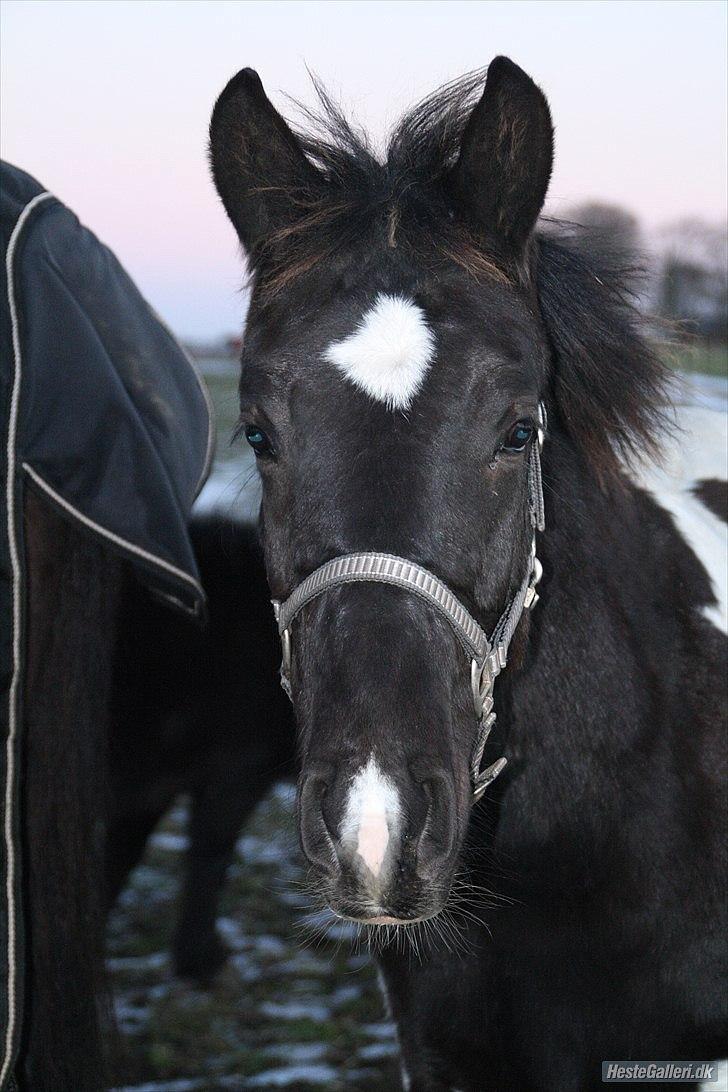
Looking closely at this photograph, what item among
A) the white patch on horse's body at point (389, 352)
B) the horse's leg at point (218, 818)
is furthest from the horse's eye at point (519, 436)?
the horse's leg at point (218, 818)

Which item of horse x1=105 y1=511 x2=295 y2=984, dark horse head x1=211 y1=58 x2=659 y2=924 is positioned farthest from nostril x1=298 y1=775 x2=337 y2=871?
horse x1=105 y1=511 x2=295 y2=984

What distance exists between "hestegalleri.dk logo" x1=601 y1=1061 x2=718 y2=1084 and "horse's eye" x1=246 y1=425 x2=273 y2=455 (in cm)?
145

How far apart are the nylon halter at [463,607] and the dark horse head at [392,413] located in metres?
0.02

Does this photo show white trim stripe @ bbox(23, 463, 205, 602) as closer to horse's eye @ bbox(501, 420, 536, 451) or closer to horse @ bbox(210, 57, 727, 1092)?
horse @ bbox(210, 57, 727, 1092)

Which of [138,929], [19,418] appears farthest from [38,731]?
[138,929]

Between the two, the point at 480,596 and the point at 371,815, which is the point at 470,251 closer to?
the point at 480,596

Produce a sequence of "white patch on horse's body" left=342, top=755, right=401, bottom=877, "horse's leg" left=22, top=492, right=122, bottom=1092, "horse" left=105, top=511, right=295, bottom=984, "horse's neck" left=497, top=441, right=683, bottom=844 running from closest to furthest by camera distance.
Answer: "white patch on horse's body" left=342, top=755, right=401, bottom=877, "horse's neck" left=497, top=441, right=683, bottom=844, "horse's leg" left=22, top=492, right=122, bottom=1092, "horse" left=105, top=511, right=295, bottom=984

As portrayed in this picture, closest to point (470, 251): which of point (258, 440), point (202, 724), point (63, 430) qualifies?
point (258, 440)

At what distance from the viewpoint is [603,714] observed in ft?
7.39

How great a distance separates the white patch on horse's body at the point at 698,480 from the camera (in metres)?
2.57

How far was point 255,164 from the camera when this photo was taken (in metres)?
2.15

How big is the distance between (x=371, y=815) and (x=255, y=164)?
1347 mm

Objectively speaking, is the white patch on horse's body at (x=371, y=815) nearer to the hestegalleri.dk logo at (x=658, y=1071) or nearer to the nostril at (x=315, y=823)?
the nostril at (x=315, y=823)

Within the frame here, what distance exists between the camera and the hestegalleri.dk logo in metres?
2.18
